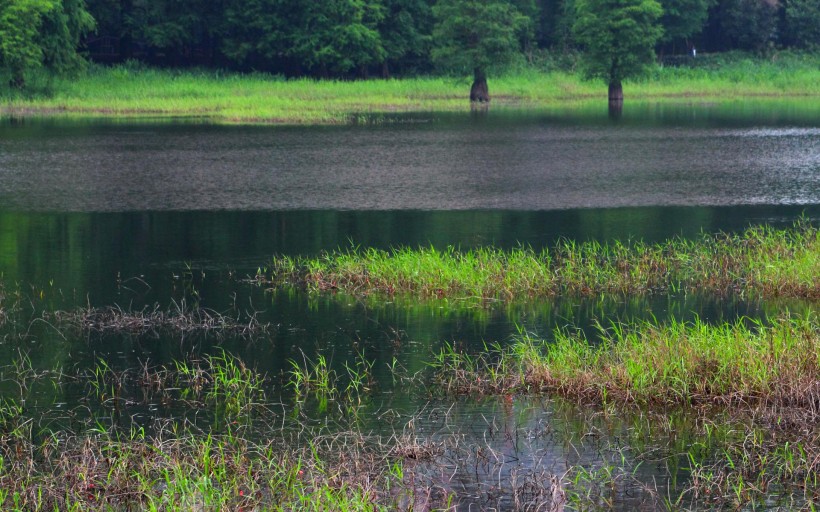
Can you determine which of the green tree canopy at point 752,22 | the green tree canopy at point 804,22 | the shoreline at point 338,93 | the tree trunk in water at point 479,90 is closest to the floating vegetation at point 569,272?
the shoreline at point 338,93

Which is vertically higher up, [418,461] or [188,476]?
[188,476]

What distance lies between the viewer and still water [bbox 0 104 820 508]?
14172 mm

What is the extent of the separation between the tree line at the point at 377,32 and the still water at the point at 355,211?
37.8 ft

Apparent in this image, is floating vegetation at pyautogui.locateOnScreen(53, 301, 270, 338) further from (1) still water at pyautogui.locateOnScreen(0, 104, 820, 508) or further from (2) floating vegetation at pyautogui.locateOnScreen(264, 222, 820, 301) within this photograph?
(2) floating vegetation at pyautogui.locateOnScreen(264, 222, 820, 301)

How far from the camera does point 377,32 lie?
7062cm

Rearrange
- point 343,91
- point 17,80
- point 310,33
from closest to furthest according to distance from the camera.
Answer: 1. point 17,80
2. point 343,91
3. point 310,33

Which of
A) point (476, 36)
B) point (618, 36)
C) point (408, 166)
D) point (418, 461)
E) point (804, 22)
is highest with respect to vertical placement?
point (804, 22)

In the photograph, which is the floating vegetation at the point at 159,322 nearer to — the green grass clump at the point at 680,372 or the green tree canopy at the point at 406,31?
the green grass clump at the point at 680,372

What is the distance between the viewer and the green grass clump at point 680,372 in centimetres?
1104

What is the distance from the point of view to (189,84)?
63844 mm

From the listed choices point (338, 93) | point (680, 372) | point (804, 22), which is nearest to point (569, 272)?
point (680, 372)

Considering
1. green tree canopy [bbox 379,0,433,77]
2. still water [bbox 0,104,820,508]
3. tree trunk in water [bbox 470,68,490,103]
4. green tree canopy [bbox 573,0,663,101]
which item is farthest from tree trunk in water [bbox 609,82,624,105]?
still water [bbox 0,104,820,508]

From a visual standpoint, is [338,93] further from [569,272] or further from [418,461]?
[418,461]

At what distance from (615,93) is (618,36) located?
4205 mm
